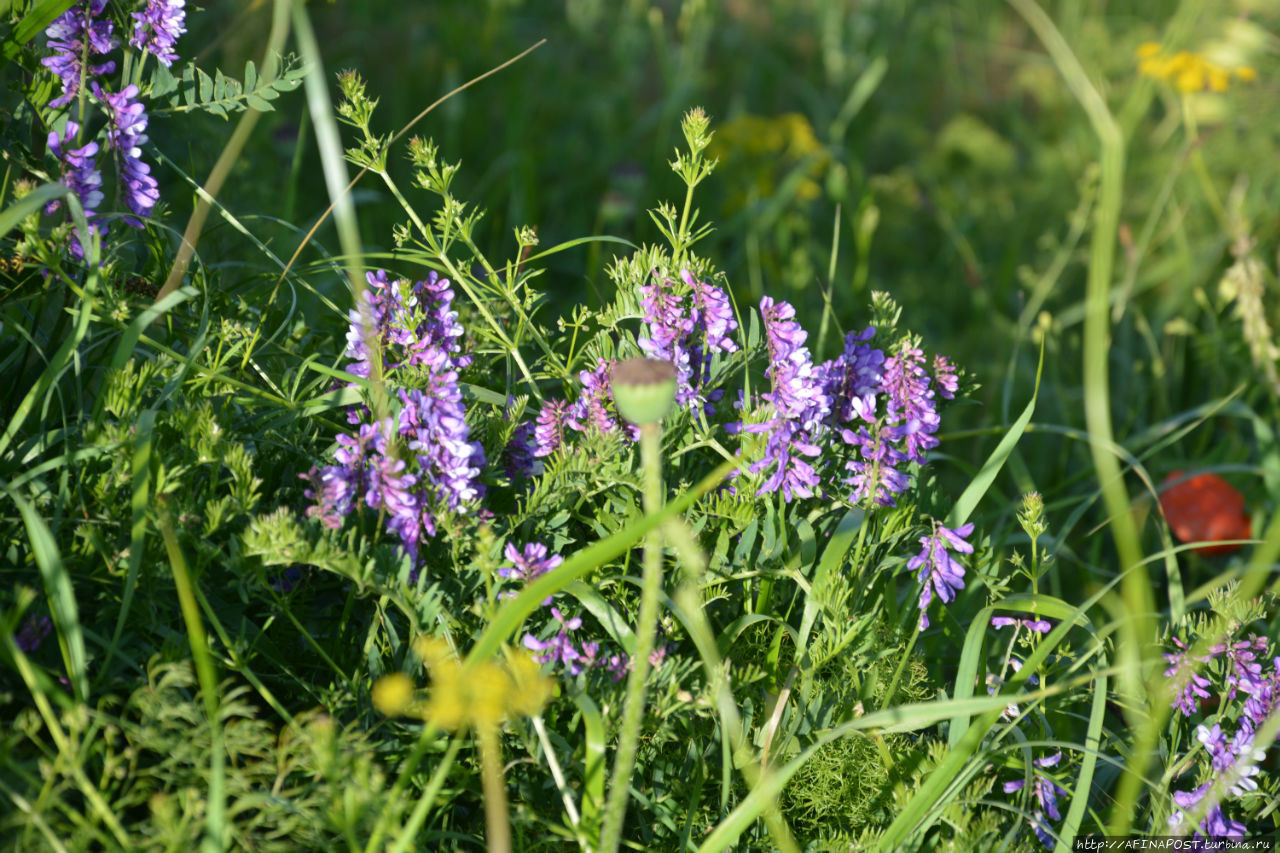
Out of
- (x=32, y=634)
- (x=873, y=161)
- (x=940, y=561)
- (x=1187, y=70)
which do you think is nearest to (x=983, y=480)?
(x=940, y=561)

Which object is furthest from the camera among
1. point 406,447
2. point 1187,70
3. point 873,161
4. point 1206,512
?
point 873,161

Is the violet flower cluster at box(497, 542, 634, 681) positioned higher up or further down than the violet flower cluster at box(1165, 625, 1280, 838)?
higher up

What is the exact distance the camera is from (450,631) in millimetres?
1106

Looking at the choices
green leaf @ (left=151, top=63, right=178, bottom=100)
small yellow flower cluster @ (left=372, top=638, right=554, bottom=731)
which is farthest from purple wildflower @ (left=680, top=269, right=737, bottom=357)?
green leaf @ (left=151, top=63, right=178, bottom=100)

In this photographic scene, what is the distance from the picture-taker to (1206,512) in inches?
74.1

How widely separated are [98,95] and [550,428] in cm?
66

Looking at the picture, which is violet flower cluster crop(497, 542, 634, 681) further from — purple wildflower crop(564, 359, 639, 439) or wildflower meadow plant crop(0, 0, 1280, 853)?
purple wildflower crop(564, 359, 639, 439)

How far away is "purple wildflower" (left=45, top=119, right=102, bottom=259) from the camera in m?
1.18

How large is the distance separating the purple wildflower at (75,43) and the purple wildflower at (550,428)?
0.65m

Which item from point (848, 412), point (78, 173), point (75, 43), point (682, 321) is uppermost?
point (75, 43)

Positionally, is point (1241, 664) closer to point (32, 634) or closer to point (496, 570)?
point (496, 570)

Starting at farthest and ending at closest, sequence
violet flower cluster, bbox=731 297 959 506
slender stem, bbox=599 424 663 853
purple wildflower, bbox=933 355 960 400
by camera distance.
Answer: purple wildflower, bbox=933 355 960 400, violet flower cluster, bbox=731 297 959 506, slender stem, bbox=599 424 663 853

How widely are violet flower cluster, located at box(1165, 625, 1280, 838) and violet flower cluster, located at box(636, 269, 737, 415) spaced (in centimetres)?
61

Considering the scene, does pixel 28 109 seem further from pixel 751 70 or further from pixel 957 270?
pixel 751 70
